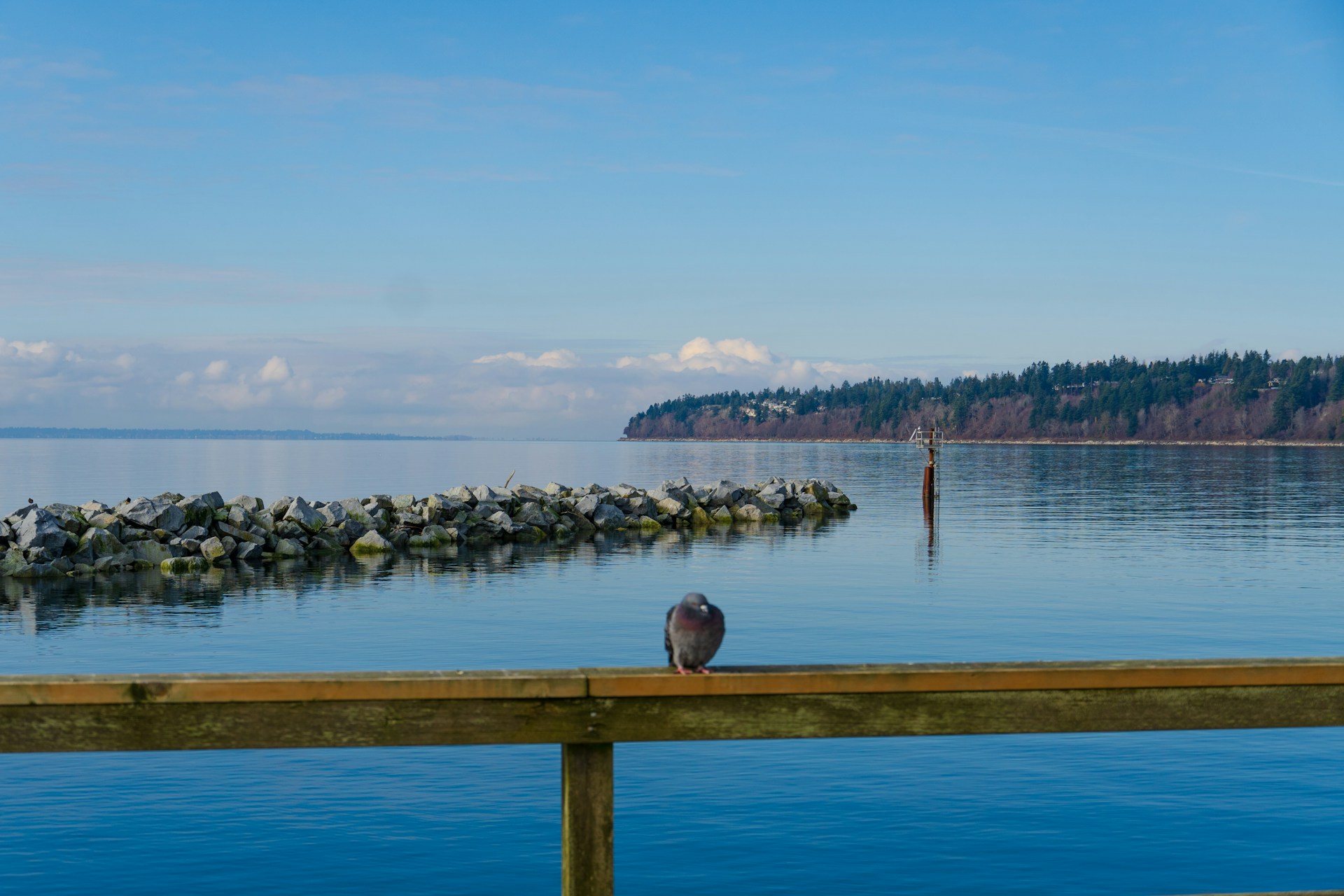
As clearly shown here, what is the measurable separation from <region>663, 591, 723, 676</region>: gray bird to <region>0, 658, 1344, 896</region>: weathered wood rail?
0.17m

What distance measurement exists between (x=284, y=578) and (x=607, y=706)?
1050 inches

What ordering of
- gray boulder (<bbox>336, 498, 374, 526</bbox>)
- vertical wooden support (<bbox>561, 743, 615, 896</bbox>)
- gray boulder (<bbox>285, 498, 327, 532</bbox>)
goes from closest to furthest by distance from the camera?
vertical wooden support (<bbox>561, 743, 615, 896</bbox>)
gray boulder (<bbox>285, 498, 327, 532</bbox>)
gray boulder (<bbox>336, 498, 374, 526</bbox>)

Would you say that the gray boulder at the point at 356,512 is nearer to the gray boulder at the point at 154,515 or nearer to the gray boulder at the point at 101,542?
the gray boulder at the point at 154,515

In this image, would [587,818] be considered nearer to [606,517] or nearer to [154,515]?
[154,515]

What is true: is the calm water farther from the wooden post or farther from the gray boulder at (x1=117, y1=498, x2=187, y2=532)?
the wooden post

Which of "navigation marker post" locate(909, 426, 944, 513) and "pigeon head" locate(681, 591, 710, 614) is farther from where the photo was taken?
"navigation marker post" locate(909, 426, 944, 513)

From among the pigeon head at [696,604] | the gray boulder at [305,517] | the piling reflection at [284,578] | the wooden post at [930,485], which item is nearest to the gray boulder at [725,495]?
the piling reflection at [284,578]

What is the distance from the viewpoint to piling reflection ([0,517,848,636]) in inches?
924

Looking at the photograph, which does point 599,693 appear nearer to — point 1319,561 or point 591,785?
point 591,785

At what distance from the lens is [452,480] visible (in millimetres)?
92500

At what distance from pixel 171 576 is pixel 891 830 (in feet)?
77.9

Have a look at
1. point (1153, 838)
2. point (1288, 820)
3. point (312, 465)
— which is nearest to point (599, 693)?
point (1153, 838)

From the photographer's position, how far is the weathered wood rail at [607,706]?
3.93 metres

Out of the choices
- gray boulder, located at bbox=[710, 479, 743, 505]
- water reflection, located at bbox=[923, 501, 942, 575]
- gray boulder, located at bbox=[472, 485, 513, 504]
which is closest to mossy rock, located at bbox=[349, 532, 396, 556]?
gray boulder, located at bbox=[472, 485, 513, 504]
